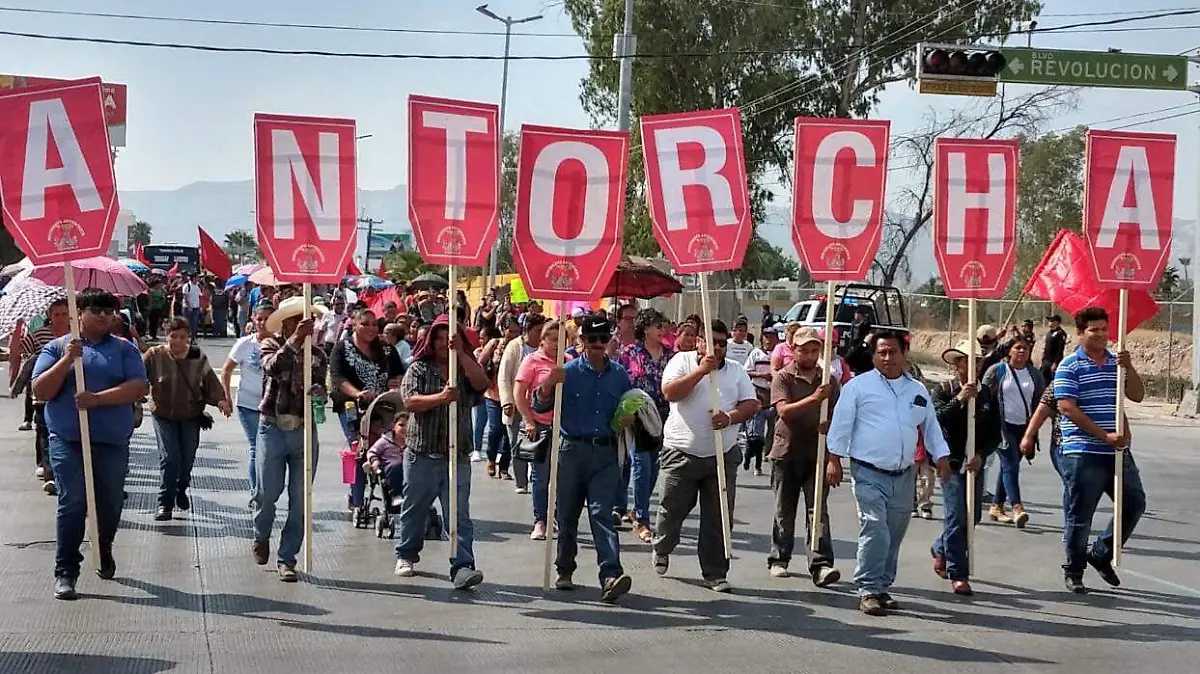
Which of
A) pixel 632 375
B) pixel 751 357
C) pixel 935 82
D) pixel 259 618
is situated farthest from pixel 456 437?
pixel 935 82

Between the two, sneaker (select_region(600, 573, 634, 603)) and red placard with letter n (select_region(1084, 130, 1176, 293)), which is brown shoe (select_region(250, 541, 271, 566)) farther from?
red placard with letter n (select_region(1084, 130, 1176, 293))

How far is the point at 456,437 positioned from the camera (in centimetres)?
912

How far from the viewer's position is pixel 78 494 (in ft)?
27.5

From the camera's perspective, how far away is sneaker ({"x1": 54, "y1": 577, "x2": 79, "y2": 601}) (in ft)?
26.8

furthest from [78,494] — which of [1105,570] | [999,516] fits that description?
[999,516]

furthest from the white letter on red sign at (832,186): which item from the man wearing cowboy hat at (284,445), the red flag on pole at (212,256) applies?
the red flag on pole at (212,256)

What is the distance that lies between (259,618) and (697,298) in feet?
109

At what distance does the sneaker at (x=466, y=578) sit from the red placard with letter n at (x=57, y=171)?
10.3 feet

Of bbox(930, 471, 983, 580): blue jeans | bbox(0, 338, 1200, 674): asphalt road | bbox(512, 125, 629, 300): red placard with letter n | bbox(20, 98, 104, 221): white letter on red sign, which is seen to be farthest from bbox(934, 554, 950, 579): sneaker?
bbox(20, 98, 104, 221): white letter on red sign

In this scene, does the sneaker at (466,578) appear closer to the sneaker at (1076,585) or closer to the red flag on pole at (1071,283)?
the sneaker at (1076,585)

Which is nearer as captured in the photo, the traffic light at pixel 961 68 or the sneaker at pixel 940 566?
the sneaker at pixel 940 566

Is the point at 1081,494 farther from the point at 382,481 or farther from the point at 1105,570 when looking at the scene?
the point at 382,481

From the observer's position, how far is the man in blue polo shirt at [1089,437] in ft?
30.3

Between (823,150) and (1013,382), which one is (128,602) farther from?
(1013,382)
